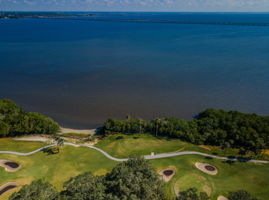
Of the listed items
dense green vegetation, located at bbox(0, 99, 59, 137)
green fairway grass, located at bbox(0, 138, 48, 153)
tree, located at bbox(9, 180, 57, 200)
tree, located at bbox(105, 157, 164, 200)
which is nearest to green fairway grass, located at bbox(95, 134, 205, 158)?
green fairway grass, located at bbox(0, 138, 48, 153)

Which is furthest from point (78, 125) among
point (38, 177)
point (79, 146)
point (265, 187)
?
point (265, 187)

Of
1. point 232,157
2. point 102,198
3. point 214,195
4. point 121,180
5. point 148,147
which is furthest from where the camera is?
point 148,147

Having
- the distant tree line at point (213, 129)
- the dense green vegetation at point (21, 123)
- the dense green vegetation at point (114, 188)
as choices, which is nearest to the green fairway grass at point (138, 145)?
the distant tree line at point (213, 129)

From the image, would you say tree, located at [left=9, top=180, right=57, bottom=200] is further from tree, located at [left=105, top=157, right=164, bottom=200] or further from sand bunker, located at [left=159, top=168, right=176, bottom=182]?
sand bunker, located at [left=159, top=168, right=176, bottom=182]

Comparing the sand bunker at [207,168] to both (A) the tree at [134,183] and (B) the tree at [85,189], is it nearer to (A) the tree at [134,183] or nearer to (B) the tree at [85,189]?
→ (A) the tree at [134,183]

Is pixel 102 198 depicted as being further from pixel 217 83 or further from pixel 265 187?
pixel 217 83

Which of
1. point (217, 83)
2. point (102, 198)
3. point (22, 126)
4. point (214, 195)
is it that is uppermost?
point (217, 83)

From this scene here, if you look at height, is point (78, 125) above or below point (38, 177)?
above

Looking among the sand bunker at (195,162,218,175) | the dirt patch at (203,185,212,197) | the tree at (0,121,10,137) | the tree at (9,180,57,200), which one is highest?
the tree at (0,121,10,137)
